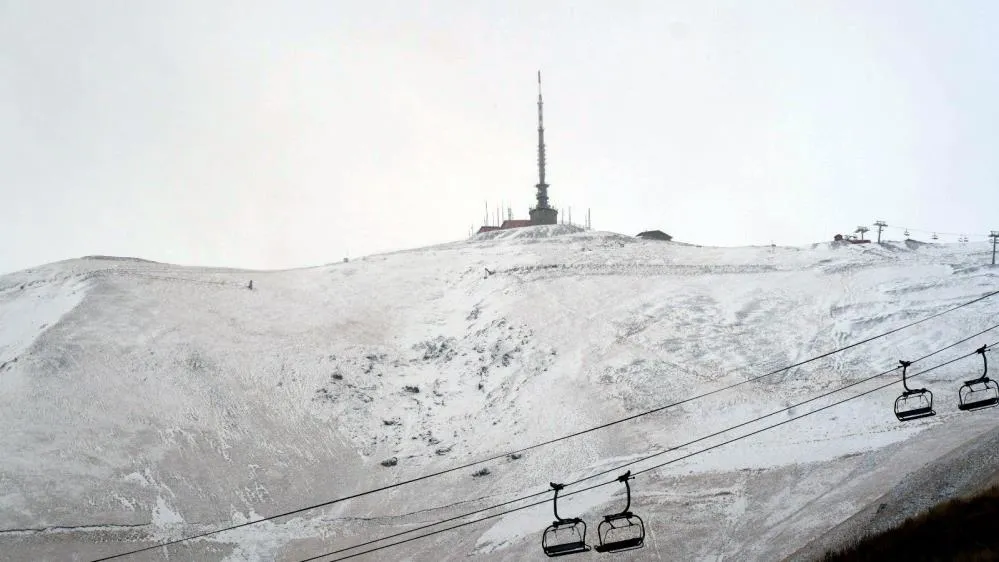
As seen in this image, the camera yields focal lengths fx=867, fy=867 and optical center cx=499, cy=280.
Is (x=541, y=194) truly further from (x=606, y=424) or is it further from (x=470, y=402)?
(x=606, y=424)

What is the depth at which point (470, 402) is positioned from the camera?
5728 cm

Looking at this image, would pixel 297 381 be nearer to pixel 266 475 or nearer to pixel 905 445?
pixel 266 475

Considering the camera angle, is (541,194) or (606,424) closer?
(606,424)

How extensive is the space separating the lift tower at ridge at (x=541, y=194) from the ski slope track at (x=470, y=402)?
42.0 meters

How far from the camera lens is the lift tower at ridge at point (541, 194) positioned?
4849 inches

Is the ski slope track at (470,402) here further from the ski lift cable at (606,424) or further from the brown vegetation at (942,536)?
the brown vegetation at (942,536)

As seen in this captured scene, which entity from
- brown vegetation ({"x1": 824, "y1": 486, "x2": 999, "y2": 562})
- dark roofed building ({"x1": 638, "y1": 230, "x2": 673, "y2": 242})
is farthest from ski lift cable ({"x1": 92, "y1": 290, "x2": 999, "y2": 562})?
dark roofed building ({"x1": 638, "y1": 230, "x2": 673, "y2": 242})

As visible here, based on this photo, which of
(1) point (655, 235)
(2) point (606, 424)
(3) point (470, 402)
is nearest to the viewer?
(2) point (606, 424)

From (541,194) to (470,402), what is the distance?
7212 centimetres

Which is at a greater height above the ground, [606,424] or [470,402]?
[606,424]

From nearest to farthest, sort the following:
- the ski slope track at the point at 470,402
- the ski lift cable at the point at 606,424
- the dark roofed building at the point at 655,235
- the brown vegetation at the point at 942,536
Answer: the brown vegetation at the point at 942,536 < the ski slope track at the point at 470,402 < the ski lift cable at the point at 606,424 < the dark roofed building at the point at 655,235

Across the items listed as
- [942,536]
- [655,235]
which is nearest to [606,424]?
[942,536]

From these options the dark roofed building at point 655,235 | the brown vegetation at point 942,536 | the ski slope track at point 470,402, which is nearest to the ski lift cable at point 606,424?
the ski slope track at point 470,402

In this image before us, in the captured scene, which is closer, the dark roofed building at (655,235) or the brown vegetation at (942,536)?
the brown vegetation at (942,536)
